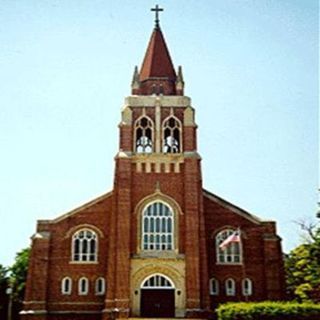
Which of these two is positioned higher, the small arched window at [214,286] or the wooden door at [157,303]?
the small arched window at [214,286]

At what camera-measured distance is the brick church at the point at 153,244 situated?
40.4 meters

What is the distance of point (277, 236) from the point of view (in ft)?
145

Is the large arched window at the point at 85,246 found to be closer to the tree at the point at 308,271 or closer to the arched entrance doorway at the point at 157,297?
the arched entrance doorway at the point at 157,297

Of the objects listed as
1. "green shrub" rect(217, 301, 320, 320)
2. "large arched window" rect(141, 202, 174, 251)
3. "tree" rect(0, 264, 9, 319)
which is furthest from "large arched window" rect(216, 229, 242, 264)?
"tree" rect(0, 264, 9, 319)

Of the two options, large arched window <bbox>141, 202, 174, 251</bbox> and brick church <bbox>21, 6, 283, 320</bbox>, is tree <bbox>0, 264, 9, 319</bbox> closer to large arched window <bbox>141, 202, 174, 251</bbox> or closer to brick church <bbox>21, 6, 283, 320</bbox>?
brick church <bbox>21, 6, 283, 320</bbox>

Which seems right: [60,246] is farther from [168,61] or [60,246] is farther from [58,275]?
[168,61]

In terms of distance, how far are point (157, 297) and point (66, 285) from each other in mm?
6880

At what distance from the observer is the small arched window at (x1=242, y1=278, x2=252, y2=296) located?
42.7 metres

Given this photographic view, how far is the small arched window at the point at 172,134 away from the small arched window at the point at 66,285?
12.4 metres

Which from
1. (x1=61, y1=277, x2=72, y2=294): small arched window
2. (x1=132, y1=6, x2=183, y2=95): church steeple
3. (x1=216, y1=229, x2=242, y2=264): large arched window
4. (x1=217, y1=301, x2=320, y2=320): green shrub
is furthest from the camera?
(x1=132, y1=6, x2=183, y2=95): church steeple

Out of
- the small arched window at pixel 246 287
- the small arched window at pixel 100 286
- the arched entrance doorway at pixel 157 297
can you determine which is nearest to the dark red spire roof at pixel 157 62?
the arched entrance doorway at pixel 157 297

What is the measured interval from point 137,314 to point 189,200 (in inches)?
352

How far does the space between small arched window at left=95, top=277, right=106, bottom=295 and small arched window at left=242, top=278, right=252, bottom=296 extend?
10478 millimetres

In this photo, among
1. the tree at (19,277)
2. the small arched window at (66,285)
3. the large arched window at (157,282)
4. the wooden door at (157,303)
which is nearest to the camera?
the large arched window at (157,282)
